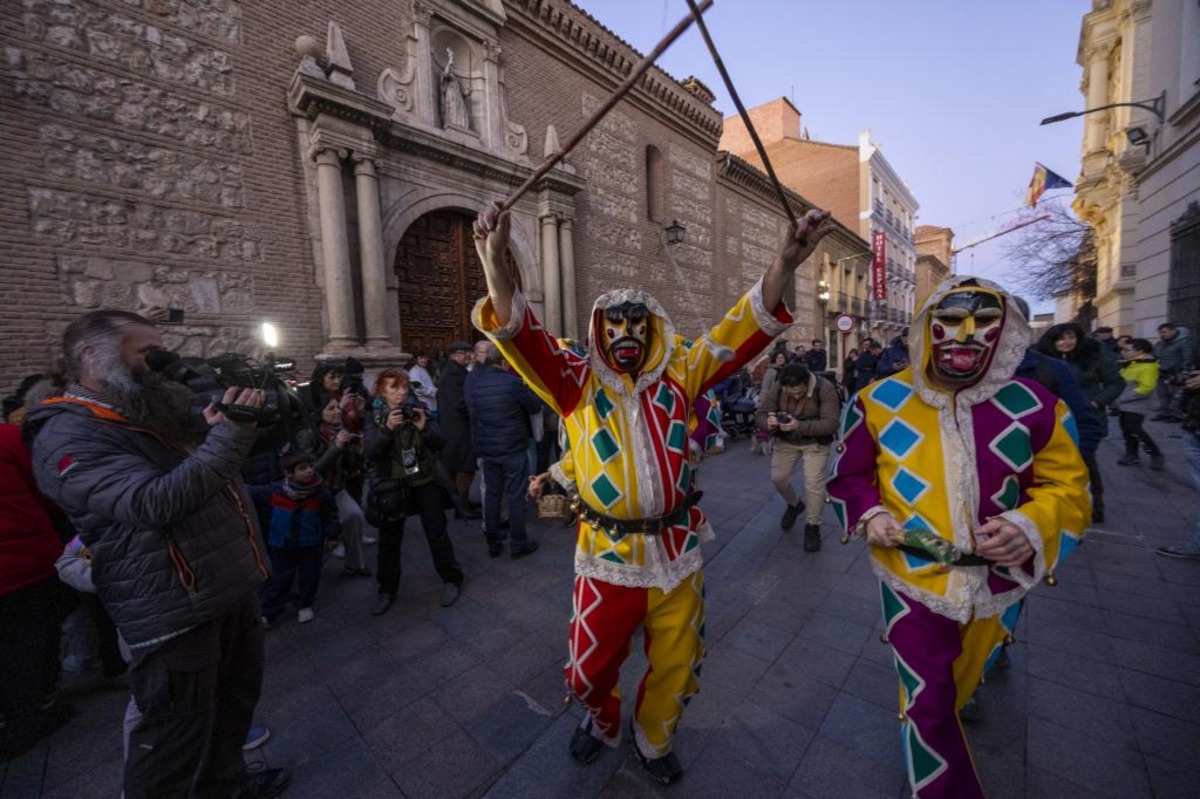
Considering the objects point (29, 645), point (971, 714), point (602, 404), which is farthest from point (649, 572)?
point (29, 645)

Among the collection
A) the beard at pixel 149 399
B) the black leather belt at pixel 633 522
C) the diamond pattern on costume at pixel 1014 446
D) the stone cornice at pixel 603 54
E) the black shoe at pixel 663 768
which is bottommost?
the black shoe at pixel 663 768

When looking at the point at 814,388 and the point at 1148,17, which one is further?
the point at 1148,17

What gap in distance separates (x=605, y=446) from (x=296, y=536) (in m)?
2.92

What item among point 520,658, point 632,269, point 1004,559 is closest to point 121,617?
point 520,658

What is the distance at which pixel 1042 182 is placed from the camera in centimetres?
1641

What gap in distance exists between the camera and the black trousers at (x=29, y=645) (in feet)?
8.17

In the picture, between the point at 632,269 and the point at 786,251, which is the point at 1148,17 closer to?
the point at 632,269

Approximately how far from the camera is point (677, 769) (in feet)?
6.83

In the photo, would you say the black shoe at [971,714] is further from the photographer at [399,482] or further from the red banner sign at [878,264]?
the red banner sign at [878,264]

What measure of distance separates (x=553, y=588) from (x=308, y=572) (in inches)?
75.0

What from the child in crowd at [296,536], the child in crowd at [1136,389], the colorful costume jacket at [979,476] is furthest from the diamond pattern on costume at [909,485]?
the child in crowd at [1136,389]

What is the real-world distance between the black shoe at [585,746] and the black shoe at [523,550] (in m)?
2.40

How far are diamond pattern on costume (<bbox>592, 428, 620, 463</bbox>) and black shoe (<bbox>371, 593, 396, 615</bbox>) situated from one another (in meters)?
2.73

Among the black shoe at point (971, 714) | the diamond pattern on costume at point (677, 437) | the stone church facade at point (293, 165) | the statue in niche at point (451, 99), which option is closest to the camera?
the diamond pattern on costume at point (677, 437)
